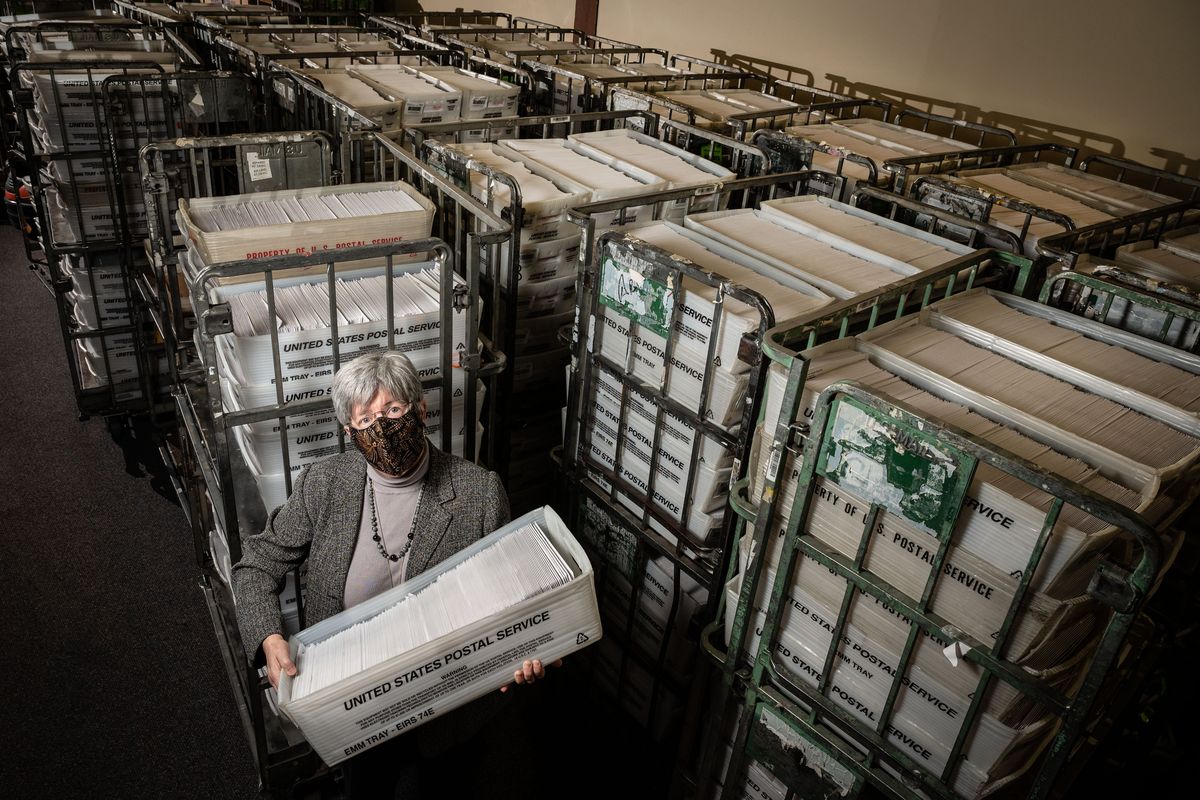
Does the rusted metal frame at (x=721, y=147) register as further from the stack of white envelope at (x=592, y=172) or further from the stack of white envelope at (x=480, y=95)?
the stack of white envelope at (x=480, y=95)

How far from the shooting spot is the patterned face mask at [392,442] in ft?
7.11

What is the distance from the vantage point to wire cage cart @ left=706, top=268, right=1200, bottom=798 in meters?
1.64

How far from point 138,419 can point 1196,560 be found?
549 centimetres

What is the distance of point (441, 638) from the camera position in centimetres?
192

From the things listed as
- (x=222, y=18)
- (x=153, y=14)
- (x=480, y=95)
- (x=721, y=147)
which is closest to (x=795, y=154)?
(x=721, y=147)

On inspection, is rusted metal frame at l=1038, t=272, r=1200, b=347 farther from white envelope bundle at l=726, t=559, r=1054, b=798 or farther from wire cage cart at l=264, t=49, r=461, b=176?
wire cage cart at l=264, t=49, r=461, b=176

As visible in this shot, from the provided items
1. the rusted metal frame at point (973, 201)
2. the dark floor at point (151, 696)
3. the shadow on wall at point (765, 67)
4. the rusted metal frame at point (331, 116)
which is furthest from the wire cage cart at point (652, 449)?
the shadow on wall at point (765, 67)

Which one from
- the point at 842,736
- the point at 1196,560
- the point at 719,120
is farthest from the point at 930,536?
the point at 719,120

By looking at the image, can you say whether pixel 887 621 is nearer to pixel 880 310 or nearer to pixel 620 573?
pixel 880 310

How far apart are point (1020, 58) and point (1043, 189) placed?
1479mm

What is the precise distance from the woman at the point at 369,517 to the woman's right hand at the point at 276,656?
0.10m

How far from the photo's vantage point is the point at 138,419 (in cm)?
522

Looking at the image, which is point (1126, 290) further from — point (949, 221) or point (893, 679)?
point (893, 679)

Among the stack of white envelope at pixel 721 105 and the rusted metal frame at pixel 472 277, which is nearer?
the rusted metal frame at pixel 472 277
